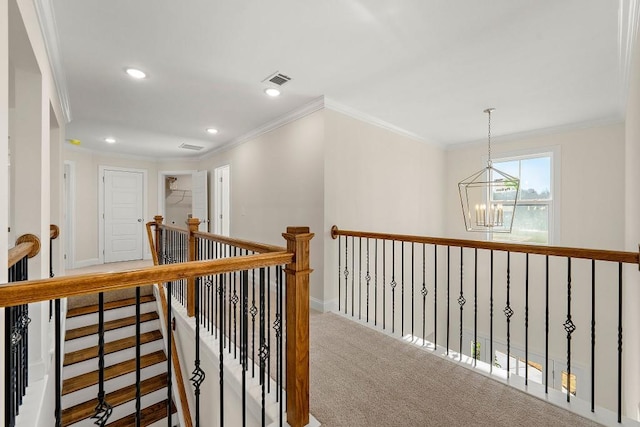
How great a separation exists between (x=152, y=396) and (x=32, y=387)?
4.51ft

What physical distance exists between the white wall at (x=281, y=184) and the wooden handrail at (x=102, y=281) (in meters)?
2.05

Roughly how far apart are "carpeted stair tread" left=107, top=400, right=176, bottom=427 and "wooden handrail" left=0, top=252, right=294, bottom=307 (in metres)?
2.81

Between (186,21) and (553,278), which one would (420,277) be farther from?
(186,21)

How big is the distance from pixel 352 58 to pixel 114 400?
401 cm

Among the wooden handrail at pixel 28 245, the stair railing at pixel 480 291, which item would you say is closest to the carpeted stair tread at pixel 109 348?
the wooden handrail at pixel 28 245

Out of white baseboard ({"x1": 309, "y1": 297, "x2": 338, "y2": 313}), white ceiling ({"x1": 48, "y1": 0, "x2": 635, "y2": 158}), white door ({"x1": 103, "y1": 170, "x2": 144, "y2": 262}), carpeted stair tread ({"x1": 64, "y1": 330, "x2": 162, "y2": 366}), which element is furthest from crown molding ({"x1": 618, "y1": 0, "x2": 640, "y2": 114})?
white door ({"x1": 103, "y1": 170, "x2": 144, "y2": 262})

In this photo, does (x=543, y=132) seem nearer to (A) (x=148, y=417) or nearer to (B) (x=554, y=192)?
(B) (x=554, y=192)

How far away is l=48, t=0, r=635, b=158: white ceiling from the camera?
1.89m

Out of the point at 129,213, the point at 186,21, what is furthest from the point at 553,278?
the point at 129,213

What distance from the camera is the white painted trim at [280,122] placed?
331cm

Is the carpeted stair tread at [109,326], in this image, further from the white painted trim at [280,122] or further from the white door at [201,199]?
the white painted trim at [280,122]

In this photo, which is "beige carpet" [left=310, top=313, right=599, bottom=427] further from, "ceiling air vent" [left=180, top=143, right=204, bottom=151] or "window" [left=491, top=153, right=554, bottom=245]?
"ceiling air vent" [left=180, top=143, right=204, bottom=151]

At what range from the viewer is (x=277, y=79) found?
9.15 ft

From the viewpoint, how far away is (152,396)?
3.16 m
